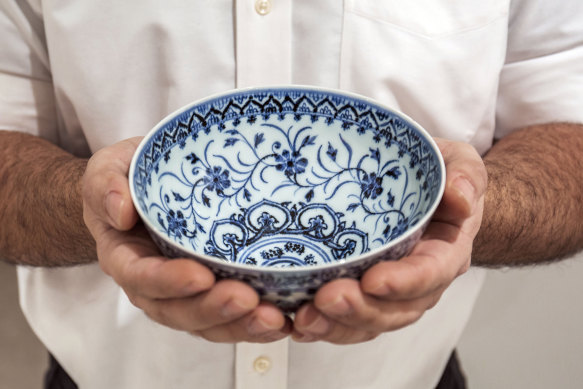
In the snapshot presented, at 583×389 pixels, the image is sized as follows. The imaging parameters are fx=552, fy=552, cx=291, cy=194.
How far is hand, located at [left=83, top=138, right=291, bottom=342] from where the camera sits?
382 mm

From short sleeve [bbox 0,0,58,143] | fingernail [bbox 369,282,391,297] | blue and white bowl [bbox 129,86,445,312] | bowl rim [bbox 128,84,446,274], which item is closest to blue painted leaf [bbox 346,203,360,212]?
blue and white bowl [bbox 129,86,445,312]

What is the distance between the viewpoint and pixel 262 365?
26.4 inches

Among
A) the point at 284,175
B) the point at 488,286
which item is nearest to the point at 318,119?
the point at 284,175

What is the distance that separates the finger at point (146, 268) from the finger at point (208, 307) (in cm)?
1

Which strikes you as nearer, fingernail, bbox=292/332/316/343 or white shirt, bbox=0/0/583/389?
fingernail, bbox=292/332/316/343

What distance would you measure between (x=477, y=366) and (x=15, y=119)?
3.76 ft

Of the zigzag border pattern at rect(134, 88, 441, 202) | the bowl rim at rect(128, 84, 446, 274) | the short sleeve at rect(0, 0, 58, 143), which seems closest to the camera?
the bowl rim at rect(128, 84, 446, 274)

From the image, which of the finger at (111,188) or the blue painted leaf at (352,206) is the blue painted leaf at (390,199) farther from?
the finger at (111,188)

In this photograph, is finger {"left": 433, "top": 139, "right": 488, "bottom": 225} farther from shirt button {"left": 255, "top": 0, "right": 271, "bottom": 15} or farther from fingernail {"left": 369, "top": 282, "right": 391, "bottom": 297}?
shirt button {"left": 255, "top": 0, "right": 271, "bottom": 15}

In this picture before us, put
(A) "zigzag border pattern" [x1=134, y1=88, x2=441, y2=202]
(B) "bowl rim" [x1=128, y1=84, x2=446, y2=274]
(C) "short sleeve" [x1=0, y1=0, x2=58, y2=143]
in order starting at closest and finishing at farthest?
(B) "bowl rim" [x1=128, y1=84, x2=446, y2=274]
(A) "zigzag border pattern" [x1=134, y1=88, x2=441, y2=202]
(C) "short sleeve" [x1=0, y1=0, x2=58, y2=143]

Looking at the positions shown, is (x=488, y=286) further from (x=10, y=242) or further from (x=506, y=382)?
(x=10, y=242)

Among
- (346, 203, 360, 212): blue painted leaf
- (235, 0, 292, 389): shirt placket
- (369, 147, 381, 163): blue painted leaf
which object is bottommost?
(346, 203, 360, 212): blue painted leaf

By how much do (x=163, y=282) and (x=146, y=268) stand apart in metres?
0.02

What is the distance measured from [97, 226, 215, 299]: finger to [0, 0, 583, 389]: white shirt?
23 centimetres
